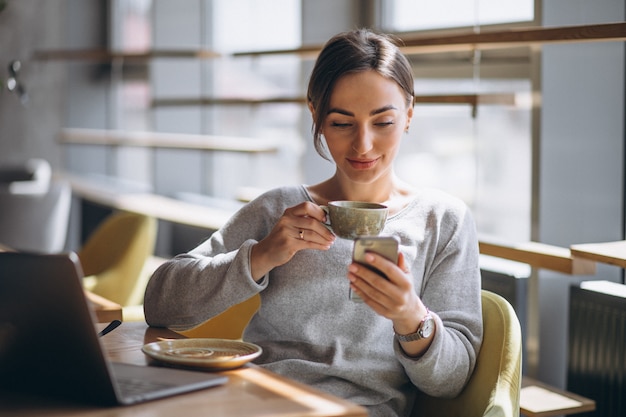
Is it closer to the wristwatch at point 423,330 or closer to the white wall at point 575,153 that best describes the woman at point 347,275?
the wristwatch at point 423,330

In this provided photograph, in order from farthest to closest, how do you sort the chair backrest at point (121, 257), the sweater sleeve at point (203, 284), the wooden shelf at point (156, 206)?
the wooden shelf at point (156, 206)
the chair backrest at point (121, 257)
the sweater sleeve at point (203, 284)

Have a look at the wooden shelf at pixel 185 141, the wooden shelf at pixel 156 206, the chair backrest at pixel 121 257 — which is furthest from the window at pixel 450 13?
the chair backrest at pixel 121 257

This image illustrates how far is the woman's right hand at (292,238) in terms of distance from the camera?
1751 millimetres

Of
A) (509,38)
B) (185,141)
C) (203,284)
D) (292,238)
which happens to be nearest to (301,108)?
(185,141)

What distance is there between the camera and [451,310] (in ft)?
6.17

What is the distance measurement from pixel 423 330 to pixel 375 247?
279mm

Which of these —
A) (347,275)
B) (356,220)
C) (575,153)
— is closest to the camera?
(356,220)

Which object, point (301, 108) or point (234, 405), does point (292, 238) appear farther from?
point (301, 108)

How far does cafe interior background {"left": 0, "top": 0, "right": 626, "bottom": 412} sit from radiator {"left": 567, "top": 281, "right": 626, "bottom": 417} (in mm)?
250

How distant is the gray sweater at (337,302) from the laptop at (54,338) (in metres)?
0.50

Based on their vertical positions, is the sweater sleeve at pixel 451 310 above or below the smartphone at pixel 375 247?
below

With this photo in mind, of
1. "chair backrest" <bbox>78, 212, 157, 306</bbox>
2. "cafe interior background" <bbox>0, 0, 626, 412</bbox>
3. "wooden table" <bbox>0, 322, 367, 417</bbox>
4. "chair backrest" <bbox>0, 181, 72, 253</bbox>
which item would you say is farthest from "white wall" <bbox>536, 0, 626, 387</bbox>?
"chair backrest" <bbox>0, 181, 72, 253</bbox>

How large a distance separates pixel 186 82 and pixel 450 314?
466 cm

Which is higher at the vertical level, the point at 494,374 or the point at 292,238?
the point at 292,238
